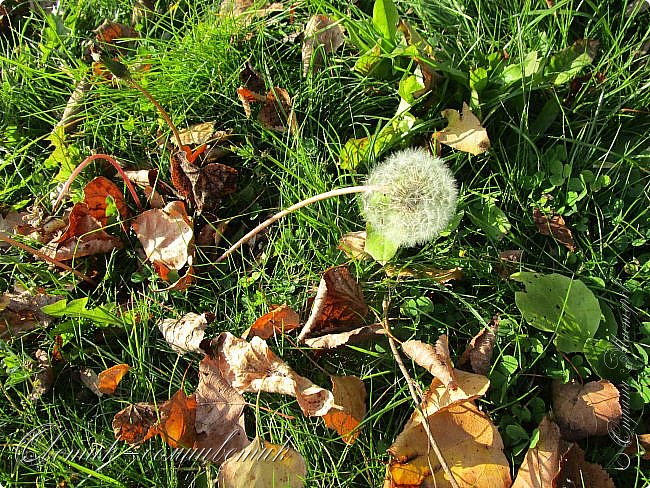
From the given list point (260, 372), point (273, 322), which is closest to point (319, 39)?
point (273, 322)

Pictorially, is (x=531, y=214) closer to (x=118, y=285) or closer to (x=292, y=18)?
(x=292, y=18)

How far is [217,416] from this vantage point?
76.5 inches

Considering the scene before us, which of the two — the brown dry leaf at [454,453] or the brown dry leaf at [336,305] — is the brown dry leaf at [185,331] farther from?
the brown dry leaf at [454,453]

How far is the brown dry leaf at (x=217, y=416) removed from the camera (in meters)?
1.90

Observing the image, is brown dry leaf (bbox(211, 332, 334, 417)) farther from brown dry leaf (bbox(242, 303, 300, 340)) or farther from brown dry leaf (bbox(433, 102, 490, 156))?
brown dry leaf (bbox(433, 102, 490, 156))

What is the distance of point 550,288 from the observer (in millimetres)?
1946

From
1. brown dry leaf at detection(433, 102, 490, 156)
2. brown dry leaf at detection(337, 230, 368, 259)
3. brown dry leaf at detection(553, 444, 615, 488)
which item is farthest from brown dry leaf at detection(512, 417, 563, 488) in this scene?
brown dry leaf at detection(433, 102, 490, 156)

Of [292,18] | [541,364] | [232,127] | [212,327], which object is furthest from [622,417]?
[292,18]

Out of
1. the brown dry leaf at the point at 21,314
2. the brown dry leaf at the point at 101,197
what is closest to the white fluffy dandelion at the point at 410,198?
the brown dry leaf at the point at 101,197

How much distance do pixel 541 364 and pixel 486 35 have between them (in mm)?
1227

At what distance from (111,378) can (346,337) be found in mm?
761

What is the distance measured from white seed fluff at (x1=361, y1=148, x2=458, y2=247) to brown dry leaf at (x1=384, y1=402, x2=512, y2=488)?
20.3 inches

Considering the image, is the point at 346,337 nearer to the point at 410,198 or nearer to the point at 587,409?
the point at 410,198

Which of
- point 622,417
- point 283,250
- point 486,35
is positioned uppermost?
point 486,35
